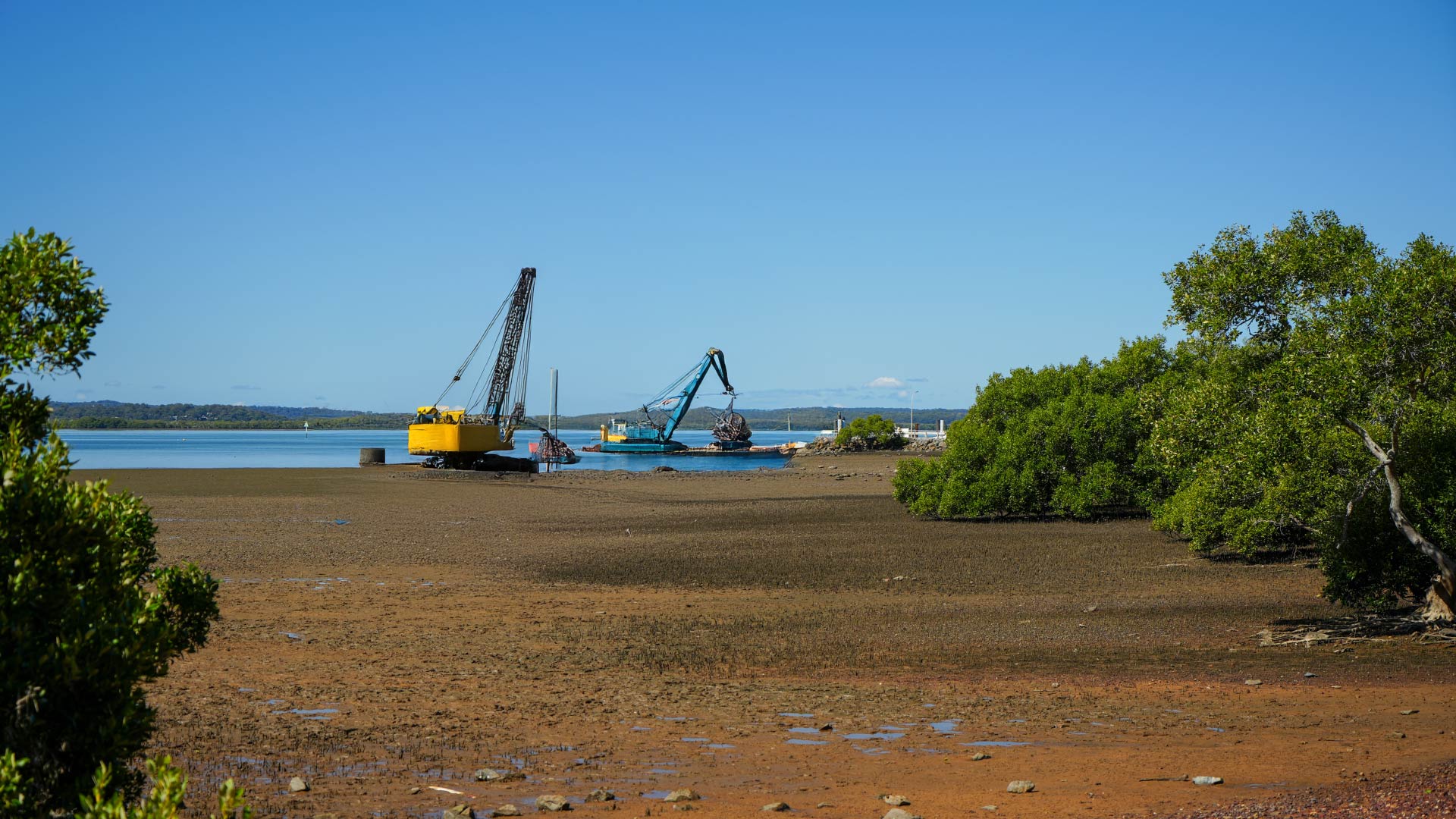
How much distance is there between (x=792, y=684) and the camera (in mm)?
13070

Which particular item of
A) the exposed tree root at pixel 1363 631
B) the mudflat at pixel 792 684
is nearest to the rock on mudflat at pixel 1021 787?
the mudflat at pixel 792 684

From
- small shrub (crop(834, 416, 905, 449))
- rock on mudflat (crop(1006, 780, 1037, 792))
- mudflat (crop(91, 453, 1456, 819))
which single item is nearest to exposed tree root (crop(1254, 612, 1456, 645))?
mudflat (crop(91, 453, 1456, 819))

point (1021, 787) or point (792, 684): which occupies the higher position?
point (1021, 787)

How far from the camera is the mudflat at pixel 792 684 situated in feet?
29.2

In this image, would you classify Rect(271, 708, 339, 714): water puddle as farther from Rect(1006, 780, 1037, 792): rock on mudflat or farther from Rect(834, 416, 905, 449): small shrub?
Rect(834, 416, 905, 449): small shrub

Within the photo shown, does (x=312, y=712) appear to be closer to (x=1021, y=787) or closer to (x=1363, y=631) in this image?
(x=1021, y=787)

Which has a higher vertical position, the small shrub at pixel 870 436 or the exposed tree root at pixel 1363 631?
the small shrub at pixel 870 436

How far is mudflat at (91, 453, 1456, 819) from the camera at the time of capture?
8906 mm

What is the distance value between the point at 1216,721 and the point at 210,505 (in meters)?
40.0

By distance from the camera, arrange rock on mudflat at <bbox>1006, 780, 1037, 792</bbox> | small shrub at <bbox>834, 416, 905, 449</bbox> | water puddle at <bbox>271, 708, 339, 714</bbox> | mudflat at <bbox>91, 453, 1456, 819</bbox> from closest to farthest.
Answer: rock on mudflat at <bbox>1006, 780, 1037, 792</bbox>, mudflat at <bbox>91, 453, 1456, 819</bbox>, water puddle at <bbox>271, 708, 339, 714</bbox>, small shrub at <bbox>834, 416, 905, 449</bbox>

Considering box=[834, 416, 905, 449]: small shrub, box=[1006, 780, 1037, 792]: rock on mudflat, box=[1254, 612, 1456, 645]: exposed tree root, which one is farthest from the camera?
box=[834, 416, 905, 449]: small shrub

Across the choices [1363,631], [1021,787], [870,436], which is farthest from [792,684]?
[870,436]

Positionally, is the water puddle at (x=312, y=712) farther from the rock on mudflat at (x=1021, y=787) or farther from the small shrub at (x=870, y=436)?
the small shrub at (x=870, y=436)

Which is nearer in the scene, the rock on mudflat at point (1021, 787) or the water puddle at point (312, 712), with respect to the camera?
the rock on mudflat at point (1021, 787)
